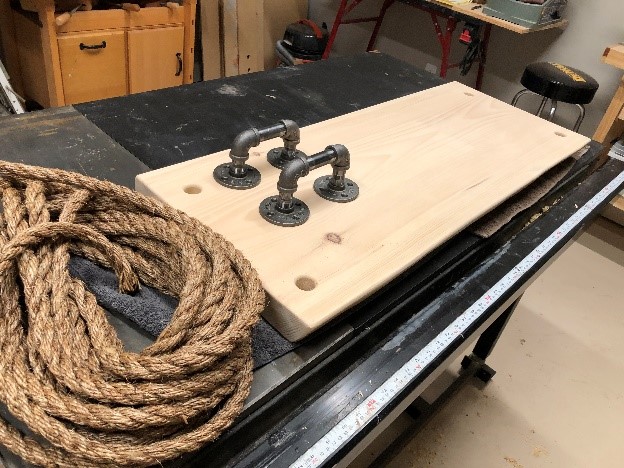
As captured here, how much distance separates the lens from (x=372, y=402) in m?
0.58

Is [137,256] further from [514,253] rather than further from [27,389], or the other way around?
[514,253]

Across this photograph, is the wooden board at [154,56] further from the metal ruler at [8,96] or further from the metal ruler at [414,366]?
the metal ruler at [414,366]

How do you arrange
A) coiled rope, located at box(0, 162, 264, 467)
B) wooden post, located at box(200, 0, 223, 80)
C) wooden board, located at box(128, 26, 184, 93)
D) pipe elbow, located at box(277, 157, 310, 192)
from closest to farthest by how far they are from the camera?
1. coiled rope, located at box(0, 162, 264, 467)
2. pipe elbow, located at box(277, 157, 310, 192)
3. wooden board, located at box(128, 26, 184, 93)
4. wooden post, located at box(200, 0, 223, 80)

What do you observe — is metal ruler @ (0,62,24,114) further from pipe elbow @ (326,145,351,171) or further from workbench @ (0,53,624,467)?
pipe elbow @ (326,145,351,171)

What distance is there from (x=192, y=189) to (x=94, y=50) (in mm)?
1603

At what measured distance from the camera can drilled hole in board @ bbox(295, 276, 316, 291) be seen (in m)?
0.61

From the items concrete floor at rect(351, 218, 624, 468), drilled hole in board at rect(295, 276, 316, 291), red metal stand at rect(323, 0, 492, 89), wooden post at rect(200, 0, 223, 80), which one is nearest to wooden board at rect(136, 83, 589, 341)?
drilled hole in board at rect(295, 276, 316, 291)

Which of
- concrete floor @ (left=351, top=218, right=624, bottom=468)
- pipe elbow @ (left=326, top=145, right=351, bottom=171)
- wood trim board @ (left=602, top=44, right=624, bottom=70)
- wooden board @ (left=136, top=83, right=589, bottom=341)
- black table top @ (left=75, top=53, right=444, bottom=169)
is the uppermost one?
pipe elbow @ (left=326, top=145, right=351, bottom=171)

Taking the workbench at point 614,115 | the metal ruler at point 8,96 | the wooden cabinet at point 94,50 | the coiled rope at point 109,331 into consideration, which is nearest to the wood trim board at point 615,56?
the workbench at point 614,115

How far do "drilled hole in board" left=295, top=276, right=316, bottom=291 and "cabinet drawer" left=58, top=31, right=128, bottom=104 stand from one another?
1775mm

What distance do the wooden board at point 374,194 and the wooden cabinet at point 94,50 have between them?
1440 millimetres

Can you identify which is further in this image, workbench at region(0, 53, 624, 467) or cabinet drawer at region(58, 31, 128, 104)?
cabinet drawer at region(58, 31, 128, 104)

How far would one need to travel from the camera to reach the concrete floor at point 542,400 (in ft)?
4.30

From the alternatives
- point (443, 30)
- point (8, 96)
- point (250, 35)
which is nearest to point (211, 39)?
point (250, 35)
